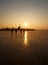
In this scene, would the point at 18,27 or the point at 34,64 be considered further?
the point at 18,27

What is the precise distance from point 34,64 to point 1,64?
3459mm

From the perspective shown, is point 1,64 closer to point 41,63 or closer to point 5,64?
point 5,64

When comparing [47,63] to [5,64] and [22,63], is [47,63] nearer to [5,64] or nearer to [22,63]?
[22,63]

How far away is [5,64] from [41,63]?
385 centimetres

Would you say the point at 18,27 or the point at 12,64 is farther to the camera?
the point at 18,27

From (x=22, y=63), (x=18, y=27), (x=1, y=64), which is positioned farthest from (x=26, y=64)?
(x=18, y=27)

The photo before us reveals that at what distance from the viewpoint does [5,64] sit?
13.9 meters

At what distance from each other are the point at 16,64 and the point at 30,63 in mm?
1544

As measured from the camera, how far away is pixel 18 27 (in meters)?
114

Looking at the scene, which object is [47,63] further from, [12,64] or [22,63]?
[12,64]

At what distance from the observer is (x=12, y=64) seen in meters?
13.9

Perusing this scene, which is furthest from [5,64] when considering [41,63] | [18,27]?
[18,27]

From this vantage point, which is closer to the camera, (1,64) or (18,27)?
(1,64)

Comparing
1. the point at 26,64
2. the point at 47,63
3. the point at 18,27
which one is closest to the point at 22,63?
the point at 26,64
